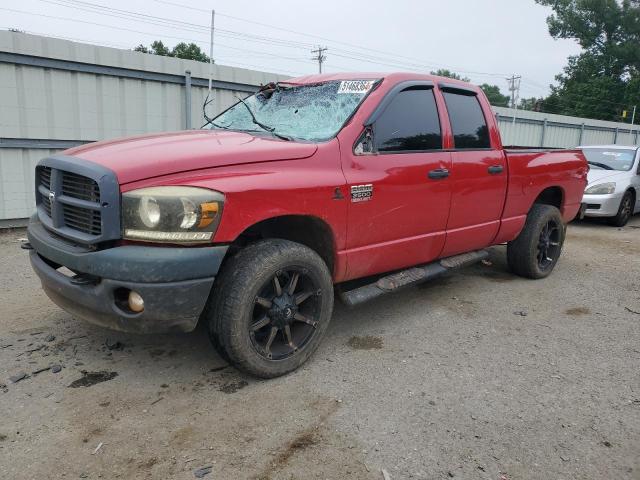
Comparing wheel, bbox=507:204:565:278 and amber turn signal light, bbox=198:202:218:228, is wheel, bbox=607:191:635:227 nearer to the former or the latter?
wheel, bbox=507:204:565:278

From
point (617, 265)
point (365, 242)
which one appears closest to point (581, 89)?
point (617, 265)

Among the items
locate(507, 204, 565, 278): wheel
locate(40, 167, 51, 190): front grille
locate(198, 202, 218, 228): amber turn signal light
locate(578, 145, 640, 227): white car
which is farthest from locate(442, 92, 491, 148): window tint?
locate(578, 145, 640, 227): white car

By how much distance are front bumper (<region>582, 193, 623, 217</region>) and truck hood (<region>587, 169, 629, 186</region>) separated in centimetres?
32

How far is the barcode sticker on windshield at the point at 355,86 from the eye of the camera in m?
3.71

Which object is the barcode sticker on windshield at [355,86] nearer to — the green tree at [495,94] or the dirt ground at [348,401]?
the dirt ground at [348,401]

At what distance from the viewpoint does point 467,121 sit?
445 centimetres

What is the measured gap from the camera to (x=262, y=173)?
291cm

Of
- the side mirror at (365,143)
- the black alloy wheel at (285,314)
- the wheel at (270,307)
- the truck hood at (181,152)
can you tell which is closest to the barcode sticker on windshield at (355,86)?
the side mirror at (365,143)

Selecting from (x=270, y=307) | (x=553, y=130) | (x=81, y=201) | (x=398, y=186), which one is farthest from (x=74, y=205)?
(x=553, y=130)

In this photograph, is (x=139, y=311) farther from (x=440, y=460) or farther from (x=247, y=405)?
(x=440, y=460)

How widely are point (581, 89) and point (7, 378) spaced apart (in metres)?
57.7

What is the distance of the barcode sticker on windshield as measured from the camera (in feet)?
12.2

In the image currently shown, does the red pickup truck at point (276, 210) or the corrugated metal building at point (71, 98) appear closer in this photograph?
the red pickup truck at point (276, 210)

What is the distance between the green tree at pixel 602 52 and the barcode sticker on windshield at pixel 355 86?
175 ft
